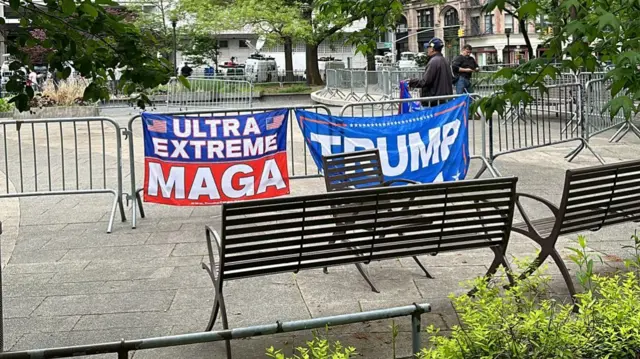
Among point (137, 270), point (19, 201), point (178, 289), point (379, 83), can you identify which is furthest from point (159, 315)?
point (379, 83)

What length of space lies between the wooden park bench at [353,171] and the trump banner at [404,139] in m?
1.62

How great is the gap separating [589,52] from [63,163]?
7.70 m

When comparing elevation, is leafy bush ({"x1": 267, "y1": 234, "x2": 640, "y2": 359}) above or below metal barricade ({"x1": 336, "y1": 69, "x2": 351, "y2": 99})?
below

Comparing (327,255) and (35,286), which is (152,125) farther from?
(327,255)

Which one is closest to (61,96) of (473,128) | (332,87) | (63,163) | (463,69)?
(332,87)

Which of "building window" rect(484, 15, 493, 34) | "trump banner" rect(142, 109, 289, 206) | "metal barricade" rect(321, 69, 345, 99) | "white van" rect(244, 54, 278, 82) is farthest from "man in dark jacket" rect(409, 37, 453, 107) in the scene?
"building window" rect(484, 15, 493, 34)

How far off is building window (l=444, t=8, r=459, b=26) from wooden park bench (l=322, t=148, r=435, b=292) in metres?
82.4

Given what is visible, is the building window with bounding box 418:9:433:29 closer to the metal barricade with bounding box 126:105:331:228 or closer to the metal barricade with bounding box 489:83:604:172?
the metal barricade with bounding box 489:83:604:172

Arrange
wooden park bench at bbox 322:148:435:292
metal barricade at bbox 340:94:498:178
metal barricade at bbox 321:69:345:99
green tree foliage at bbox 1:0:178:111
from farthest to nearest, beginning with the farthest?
metal barricade at bbox 321:69:345:99 → metal barricade at bbox 340:94:498:178 → wooden park bench at bbox 322:148:435:292 → green tree foliage at bbox 1:0:178:111

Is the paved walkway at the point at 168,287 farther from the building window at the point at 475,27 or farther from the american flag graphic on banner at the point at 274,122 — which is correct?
the building window at the point at 475,27

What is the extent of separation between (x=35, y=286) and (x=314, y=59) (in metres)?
37.7

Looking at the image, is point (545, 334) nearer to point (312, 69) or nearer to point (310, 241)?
point (310, 241)

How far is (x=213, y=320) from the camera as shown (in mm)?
5016

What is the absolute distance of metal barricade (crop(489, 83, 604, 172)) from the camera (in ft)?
38.6
